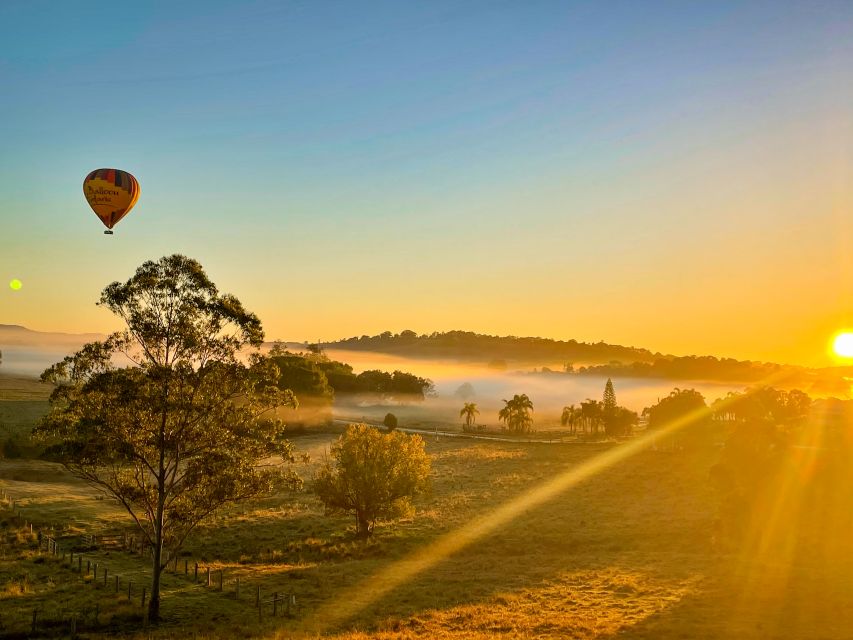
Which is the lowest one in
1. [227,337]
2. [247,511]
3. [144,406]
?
[247,511]

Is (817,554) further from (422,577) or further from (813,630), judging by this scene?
(422,577)

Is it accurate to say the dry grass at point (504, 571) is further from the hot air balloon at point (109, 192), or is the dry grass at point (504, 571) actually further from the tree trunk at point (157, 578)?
the hot air balloon at point (109, 192)

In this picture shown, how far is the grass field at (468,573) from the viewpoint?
3106 cm

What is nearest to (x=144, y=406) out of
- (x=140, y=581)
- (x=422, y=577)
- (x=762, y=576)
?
(x=140, y=581)

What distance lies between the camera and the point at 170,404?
2978cm

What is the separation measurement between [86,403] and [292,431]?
308ft

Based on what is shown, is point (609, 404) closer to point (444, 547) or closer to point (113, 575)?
point (444, 547)

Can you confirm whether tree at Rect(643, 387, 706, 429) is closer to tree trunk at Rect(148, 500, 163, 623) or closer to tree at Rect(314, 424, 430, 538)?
tree at Rect(314, 424, 430, 538)

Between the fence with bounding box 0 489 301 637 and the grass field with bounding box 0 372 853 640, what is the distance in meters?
0.39

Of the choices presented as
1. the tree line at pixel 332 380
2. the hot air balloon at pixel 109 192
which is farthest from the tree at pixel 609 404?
the hot air balloon at pixel 109 192

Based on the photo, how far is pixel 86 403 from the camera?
29656mm

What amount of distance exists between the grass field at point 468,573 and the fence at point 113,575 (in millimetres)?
388

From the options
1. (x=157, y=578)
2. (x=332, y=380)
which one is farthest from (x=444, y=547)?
(x=332, y=380)

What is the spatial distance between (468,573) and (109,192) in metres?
41.3
